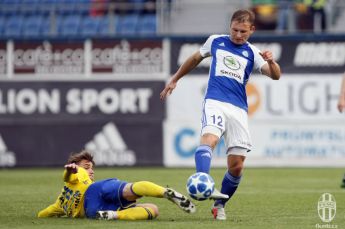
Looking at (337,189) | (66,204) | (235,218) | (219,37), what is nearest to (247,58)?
(219,37)

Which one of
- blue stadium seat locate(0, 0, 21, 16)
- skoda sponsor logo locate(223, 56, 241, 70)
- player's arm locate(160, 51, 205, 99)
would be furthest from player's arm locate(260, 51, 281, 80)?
blue stadium seat locate(0, 0, 21, 16)

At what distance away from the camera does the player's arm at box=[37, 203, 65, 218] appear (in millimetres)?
9844

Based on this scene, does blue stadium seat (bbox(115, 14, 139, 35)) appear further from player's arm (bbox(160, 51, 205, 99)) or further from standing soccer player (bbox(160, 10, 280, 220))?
standing soccer player (bbox(160, 10, 280, 220))

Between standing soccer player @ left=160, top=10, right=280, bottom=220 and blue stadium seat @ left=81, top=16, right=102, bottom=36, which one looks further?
blue stadium seat @ left=81, top=16, right=102, bottom=36

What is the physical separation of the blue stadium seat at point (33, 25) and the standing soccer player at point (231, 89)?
12831 mm

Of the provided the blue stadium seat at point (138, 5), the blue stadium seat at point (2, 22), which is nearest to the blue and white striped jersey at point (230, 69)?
the blue stadium seat at point (138, 5)

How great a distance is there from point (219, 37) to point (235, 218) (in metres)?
1.84

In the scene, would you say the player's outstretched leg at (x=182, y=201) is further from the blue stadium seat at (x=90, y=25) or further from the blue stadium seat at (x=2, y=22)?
the blue stadium seat at (x=2, y=22)

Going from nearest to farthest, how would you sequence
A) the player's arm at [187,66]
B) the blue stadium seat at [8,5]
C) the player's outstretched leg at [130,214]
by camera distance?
the player's outstretched leg at [130,214], the player's arm at [187,66], the blue stadium seat at [8,5]

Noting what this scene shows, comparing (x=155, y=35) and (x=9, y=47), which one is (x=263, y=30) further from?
(x=9, y=47)

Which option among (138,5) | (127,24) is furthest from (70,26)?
(138,5)

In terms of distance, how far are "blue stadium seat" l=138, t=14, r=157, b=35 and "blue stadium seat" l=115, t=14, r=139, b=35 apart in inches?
4.7

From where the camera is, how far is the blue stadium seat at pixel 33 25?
22.4 meters

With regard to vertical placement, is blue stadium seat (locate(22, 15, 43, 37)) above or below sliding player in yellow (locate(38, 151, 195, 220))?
above
